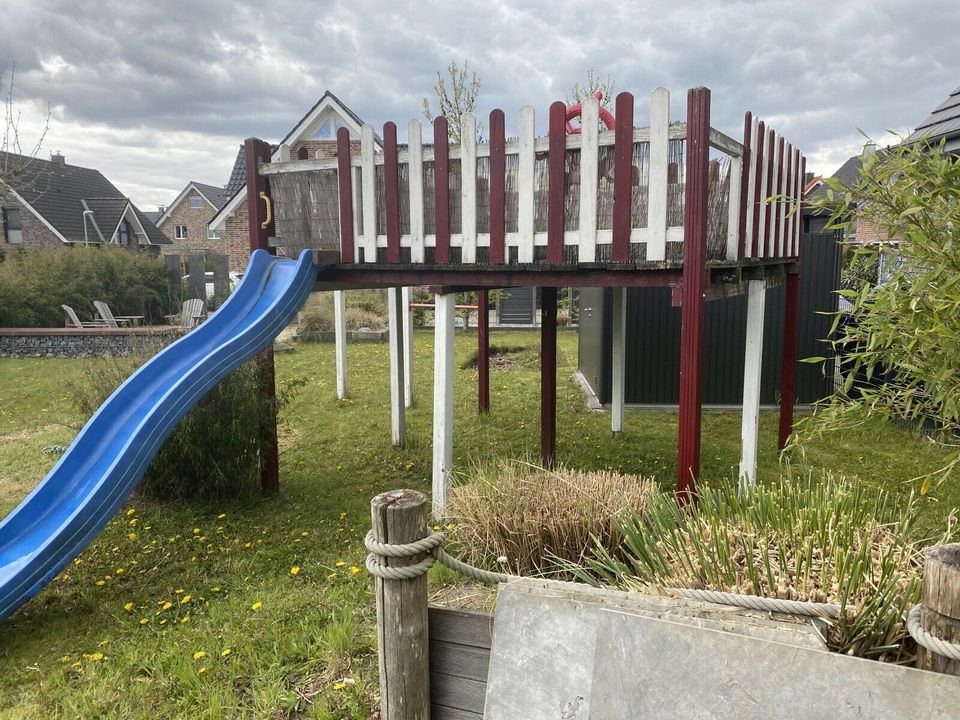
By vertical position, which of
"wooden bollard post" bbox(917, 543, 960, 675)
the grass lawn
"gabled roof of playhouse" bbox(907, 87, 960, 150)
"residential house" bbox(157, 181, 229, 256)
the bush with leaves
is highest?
"residential house" bbox(157, 181, 229, 256)

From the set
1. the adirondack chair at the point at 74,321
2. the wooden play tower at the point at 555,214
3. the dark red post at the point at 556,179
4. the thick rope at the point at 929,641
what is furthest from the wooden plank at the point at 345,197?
the adirondack chair at the point at 74,321

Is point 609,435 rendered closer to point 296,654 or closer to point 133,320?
point 296,654

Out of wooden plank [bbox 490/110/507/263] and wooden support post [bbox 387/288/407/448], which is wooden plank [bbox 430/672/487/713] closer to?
wooden plank [bbox 490/110/507/263]

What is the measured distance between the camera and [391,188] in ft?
16.3

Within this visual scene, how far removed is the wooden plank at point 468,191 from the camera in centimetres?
454

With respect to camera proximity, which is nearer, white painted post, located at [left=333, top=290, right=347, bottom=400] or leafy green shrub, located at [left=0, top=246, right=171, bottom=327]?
white painted post, located at [left=333, top=290, right=347, bottom=400]

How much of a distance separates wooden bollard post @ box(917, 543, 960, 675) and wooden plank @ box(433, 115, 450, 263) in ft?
12.2

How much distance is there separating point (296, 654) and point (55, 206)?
109 feet

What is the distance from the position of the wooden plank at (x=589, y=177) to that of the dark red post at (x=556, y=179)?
0.43 feet

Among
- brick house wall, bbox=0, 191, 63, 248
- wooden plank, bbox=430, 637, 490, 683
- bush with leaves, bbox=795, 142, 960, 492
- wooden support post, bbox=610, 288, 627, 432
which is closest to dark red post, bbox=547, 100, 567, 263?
bush with leaves, bbox=795, 142, 960, 492

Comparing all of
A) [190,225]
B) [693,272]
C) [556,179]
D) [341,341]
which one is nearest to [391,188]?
[556,179]

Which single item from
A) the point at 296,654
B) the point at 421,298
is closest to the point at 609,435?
the point at 296,654

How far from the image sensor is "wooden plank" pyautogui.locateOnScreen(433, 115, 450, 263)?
4645 mm

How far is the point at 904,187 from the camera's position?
207 centimetres
